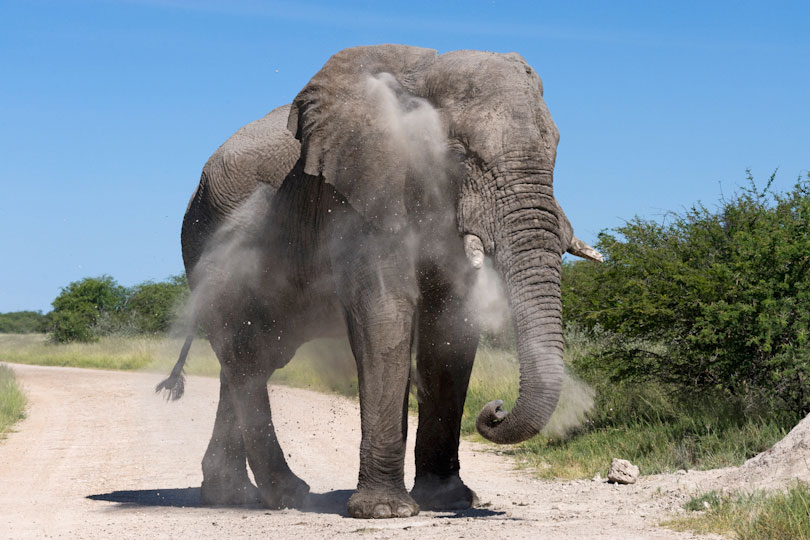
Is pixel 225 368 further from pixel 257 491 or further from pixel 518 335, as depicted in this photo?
pixel 518 335

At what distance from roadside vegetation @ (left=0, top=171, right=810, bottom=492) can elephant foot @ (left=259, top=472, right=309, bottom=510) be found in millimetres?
1198

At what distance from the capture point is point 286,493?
8.18m

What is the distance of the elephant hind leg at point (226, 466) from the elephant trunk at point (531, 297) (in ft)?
10.7

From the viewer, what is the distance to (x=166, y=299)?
4209 centimetres

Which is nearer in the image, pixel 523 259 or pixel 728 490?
pixel 523 259

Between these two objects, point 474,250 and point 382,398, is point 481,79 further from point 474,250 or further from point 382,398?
point 382,398

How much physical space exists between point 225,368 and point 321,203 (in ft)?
6.58

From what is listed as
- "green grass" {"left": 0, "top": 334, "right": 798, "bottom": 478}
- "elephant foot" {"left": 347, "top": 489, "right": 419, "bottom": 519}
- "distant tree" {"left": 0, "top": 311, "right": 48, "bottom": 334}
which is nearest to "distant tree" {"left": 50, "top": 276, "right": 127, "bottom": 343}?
"green grass" {"left": 0, "top": 334, "right": 798, "bottom": 478}

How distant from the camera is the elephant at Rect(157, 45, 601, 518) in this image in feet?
19.9

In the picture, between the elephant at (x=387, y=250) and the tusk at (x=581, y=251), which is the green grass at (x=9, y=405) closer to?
the elephant at (x=387, y=250)

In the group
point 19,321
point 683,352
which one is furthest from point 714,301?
point 19,321

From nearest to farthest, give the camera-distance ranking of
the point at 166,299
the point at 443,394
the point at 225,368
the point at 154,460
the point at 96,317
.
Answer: the point at 443,394 → the point at 225,368 → the point at 154,460 → the point at 166,299 → the point at 96,317

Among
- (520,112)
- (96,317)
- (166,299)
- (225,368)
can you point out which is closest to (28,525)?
(225,368)

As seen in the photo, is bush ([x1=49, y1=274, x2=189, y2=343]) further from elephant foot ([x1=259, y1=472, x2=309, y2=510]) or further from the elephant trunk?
the elephant trunk
